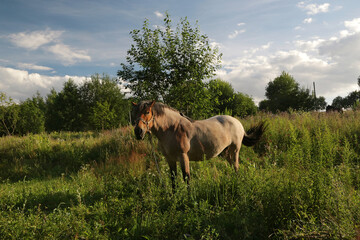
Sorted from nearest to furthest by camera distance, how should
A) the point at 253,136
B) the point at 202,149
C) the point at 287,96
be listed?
the point at 202,149 → the point at 253,136 → the point at 287,96

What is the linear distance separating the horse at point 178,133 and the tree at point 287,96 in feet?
118

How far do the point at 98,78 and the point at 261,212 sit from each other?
150 feet

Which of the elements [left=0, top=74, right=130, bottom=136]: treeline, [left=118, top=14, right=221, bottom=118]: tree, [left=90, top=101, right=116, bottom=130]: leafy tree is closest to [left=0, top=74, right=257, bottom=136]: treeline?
[left=0, top=74, right=130, bottom=136]: treeline

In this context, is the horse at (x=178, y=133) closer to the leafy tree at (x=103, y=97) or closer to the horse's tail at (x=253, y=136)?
the horse's tail at (x=253, y=136)

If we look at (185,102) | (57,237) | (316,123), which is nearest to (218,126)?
(57,237)

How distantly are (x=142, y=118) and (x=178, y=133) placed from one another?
0.81 metres

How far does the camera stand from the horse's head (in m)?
3.72

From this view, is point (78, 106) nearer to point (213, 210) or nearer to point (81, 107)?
point (81, 107)

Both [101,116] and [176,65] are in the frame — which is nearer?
[176,65]

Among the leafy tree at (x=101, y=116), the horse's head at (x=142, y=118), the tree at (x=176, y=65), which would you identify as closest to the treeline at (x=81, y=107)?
the leafy tree at (x=101, y=116)

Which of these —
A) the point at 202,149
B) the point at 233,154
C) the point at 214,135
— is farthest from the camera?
the point at 233,154

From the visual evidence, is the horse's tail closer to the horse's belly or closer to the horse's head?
the horse's belly

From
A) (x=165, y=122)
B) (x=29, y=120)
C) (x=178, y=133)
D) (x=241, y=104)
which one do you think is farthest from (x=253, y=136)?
(x=29, y=120)

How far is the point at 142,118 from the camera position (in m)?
3.81
